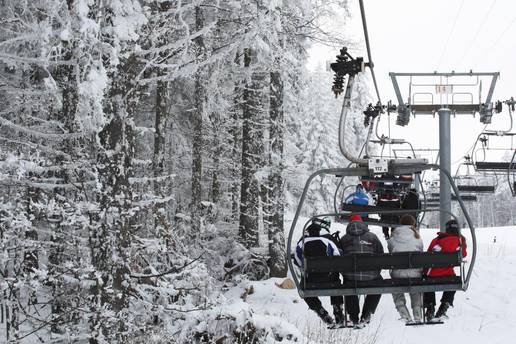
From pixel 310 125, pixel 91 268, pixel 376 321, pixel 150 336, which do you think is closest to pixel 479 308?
pixel 376 321

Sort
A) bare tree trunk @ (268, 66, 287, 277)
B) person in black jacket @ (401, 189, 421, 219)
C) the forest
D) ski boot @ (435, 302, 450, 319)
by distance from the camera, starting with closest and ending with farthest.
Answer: the forest, ski boot @ (435, 302, 450, 319), person in black jacket @ (401, 189, 421, 219), bare tree trunk @ (268, 66, 287, 277)

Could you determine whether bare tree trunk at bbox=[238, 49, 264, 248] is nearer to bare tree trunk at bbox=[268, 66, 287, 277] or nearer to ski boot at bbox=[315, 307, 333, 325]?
bare tree trunk at bbox=[268, 66, 287, 277]

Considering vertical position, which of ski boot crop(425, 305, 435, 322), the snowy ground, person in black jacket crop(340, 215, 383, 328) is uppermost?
person in black jacket crop(340, 215, 383, 328)

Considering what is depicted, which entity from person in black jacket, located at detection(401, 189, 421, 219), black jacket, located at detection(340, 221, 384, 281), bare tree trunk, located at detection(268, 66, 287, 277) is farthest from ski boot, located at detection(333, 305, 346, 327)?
bare tree trunk, located at detection(268, 66, 287, 277)

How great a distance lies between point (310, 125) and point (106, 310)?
35.8 m

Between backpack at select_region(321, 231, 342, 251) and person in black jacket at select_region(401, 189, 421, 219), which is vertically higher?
person in black jacket at select_region(401, 189, 421, 219)

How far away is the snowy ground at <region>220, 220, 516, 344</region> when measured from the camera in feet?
35.8

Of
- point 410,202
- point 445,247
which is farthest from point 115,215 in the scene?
point 410,202

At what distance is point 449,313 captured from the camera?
1301cm

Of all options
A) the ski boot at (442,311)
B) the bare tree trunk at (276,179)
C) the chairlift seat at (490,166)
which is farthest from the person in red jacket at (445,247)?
the chairlift seat at (490,166)

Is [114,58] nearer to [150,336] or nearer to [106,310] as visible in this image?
[106,310]

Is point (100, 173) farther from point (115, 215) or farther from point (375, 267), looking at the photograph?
point (375, 267)

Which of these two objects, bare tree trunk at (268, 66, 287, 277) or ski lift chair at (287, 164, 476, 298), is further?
bare tree trunk at (268, 66, 287, 277)

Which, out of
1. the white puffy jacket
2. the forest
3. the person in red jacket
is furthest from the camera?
the person in red jacket
